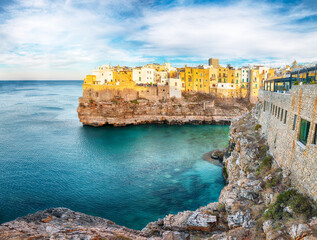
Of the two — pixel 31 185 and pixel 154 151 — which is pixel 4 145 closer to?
pixel 31 185

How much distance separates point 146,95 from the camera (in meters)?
65.8

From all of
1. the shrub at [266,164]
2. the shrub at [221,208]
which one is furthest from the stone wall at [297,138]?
the shrub at [221,208]

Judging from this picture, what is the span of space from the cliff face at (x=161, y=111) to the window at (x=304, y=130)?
51.4 m

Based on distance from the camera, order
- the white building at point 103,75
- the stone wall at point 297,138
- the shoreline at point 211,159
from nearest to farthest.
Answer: the stone wall at point 297,138 < the shoreline at point 211,159 < the white building at point 103,75

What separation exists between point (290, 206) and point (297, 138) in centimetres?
395

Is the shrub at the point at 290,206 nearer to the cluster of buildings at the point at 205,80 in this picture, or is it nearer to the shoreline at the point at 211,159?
the shoreline at the point at 211,159

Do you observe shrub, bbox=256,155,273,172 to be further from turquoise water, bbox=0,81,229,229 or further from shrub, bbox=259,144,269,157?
turquoise water, bbox=0,81,229,229

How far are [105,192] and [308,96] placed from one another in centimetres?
2051

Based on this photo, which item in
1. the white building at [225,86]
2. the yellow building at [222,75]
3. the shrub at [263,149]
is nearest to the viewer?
the shrub at [263,149]

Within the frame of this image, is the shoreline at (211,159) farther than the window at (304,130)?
Yes

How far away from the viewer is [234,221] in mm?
12273

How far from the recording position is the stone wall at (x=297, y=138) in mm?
10570

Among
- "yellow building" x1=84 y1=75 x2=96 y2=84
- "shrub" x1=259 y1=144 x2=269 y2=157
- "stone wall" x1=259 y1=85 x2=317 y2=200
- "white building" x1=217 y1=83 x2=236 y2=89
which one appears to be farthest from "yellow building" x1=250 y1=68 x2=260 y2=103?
"stone wall" x1=259 y1=85 x2=317 y2=200

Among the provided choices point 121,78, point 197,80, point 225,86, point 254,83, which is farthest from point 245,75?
point 121,78
